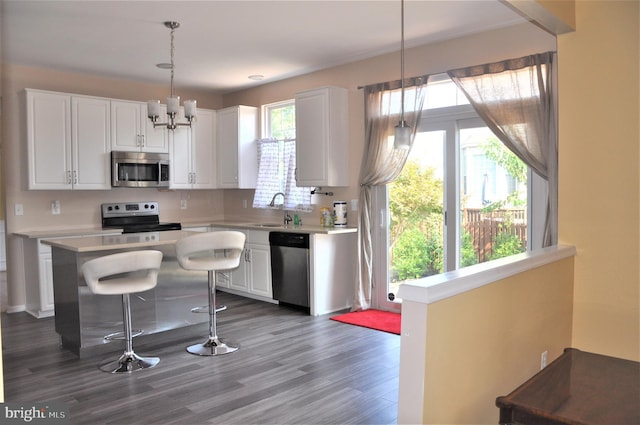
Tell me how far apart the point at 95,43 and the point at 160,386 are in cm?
327

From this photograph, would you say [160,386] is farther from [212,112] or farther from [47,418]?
[212,112]

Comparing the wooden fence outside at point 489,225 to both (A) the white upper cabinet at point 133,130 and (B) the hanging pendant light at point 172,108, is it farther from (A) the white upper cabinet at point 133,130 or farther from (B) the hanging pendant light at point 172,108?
(A) the white upper cabinet at point 133,130

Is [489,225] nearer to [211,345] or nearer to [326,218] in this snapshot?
[326,218]

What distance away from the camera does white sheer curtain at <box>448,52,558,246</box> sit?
155 inches

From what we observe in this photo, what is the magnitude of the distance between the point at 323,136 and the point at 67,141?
9.12ft

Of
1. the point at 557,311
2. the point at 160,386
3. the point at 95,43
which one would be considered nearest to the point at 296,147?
the point at 95,43

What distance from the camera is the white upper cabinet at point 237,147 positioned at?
6.59m

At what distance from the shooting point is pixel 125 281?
371 cm

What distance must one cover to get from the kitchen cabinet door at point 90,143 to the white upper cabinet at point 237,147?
147 centimetres

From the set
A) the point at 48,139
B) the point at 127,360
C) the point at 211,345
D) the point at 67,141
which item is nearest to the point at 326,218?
the point at 211,345

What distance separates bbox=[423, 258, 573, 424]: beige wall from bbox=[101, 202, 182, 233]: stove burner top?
4571 mm

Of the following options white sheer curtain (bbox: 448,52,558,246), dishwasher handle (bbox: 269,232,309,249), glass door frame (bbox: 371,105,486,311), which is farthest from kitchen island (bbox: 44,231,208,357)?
white sheer curtain (bbox: 448,52,558,246)

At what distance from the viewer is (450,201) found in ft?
15.7

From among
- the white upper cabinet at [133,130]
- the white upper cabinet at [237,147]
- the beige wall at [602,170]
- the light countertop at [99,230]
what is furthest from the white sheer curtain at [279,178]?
the beige wall at [602,170]
